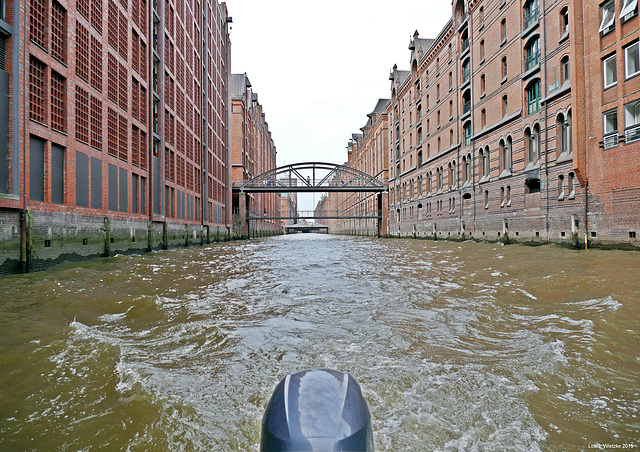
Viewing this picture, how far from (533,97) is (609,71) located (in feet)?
22.8

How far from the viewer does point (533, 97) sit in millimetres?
22094

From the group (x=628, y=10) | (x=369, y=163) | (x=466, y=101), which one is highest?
(x=369, y=163)

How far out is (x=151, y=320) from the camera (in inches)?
222

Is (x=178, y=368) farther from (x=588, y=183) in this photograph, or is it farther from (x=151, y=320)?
(x=588, y=183)

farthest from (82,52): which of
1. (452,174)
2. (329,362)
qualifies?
(452,174)

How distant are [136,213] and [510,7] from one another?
84.0 ft

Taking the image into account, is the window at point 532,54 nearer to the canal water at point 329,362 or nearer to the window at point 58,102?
the canal water at point 329,362

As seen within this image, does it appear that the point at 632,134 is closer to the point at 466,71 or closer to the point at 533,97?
the point at 533,97

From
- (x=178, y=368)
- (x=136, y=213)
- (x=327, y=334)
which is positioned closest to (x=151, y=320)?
(x=178, y=368)

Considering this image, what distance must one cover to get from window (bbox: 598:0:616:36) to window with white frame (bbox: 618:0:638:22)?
0.47m

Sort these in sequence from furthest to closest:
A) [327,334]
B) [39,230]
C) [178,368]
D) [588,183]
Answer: [588,183] → [39,230] → [327,334] → [178,368]

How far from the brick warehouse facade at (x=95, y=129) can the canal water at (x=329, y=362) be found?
5.19m

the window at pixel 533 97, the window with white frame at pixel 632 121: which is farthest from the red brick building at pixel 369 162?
the window with white frame at pixel 632 121

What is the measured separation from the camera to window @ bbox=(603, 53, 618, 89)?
1509 cm
